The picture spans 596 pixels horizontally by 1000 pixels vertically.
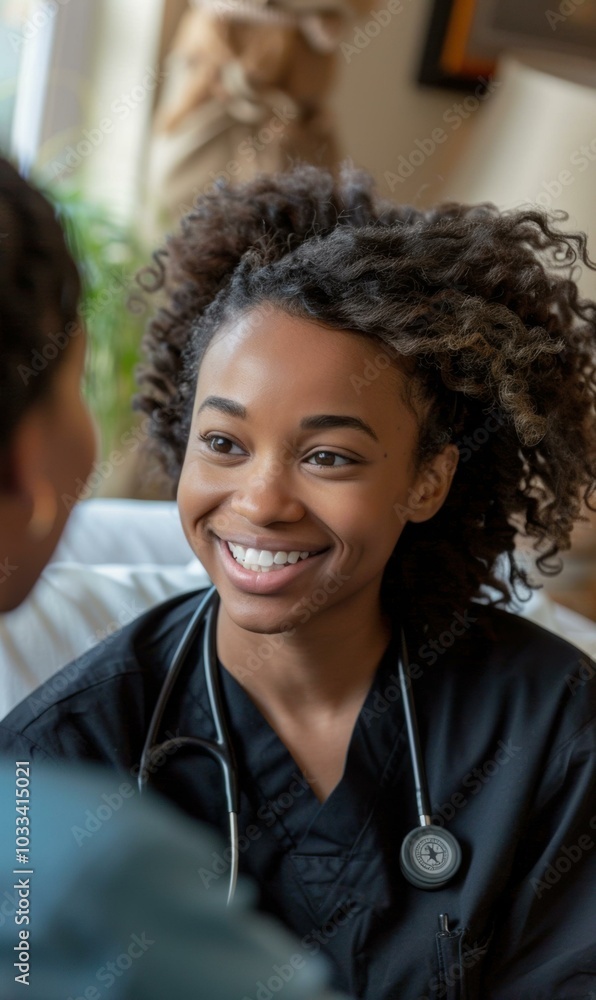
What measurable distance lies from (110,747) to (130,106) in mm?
1740

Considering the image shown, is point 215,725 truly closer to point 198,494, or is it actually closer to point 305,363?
point 198,494

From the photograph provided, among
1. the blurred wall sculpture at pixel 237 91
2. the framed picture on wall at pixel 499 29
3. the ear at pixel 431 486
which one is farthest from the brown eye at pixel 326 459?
the framed picture on wall at pixel 499 29

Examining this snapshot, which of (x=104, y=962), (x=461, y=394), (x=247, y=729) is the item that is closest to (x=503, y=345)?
(x=461, y=394)

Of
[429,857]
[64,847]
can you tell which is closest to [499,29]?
[429,857]

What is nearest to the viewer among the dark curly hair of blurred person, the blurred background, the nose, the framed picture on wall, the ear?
the dark curly hair of blurred person

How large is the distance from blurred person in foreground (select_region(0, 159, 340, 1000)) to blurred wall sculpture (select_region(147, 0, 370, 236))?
73.0 inches

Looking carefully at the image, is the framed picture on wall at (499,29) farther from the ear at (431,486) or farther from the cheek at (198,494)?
the cheek at (198,494)

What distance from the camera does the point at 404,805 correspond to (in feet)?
4.00

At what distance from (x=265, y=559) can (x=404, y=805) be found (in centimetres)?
31

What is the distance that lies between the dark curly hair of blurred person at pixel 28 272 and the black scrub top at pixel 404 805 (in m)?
0.69

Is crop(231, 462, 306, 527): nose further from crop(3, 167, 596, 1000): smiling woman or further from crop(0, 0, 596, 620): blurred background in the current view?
crop(0, 0, 596, 620): blurred background

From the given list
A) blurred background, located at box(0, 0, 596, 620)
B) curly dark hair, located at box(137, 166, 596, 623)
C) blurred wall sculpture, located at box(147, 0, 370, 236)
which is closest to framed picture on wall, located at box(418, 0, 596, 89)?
blurred background, located at box(0, 0, 596, 620)

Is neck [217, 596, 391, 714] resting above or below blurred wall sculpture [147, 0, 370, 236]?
below

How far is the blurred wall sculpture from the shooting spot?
7.72 ft
